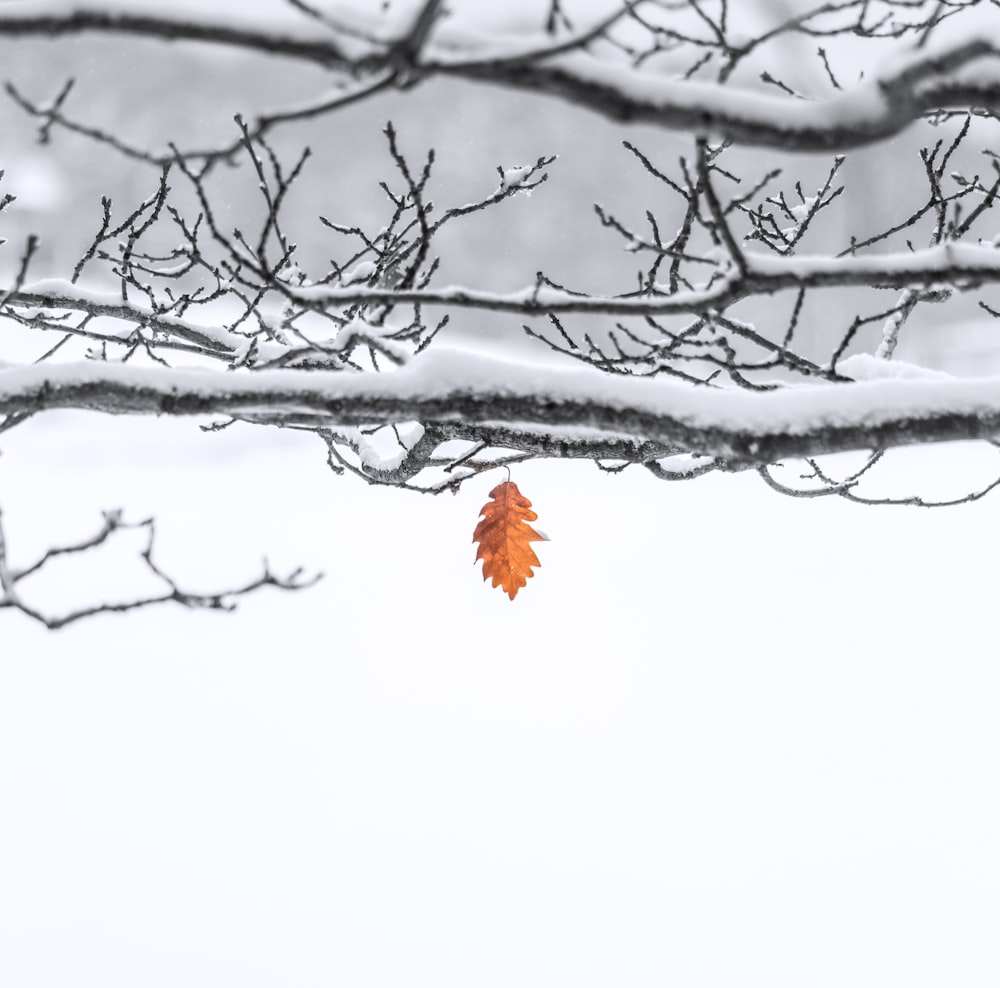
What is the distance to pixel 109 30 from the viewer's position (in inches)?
44.9

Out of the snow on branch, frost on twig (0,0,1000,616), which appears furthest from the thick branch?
the snow on branch

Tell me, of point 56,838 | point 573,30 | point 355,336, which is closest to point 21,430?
point 56,838

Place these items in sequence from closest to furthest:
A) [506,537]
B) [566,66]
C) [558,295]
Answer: [566,66]
[558,295]
[506,537]

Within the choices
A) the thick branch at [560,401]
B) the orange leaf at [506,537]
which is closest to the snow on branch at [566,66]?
the thick branch at [560,401]

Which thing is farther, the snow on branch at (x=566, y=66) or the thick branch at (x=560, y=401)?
the thick branch at (x=560, y=401)

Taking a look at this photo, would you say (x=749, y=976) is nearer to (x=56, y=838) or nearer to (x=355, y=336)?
(x=56, y=838)

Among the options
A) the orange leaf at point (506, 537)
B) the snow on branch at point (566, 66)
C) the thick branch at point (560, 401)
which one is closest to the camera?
the snow on branch at point (566, 66)

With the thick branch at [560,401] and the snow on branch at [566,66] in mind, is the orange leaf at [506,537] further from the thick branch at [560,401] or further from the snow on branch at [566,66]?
the snow on branch at [566,66]

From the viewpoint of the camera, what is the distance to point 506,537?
2793 millimetres

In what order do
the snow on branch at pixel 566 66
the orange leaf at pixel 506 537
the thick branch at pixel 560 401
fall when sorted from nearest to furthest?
the snow on branch at pixel 566 66 < the thick branch at pixel 560 401 < the orange leaf at pixel 506 537

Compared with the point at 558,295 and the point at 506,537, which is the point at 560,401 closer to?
the point at 558,295

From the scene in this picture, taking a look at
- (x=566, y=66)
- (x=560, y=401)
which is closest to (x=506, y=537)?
Answer: (x=560, y=401)

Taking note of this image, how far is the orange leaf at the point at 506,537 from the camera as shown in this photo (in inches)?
109

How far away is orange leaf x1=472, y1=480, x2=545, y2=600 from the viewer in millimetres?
2775
